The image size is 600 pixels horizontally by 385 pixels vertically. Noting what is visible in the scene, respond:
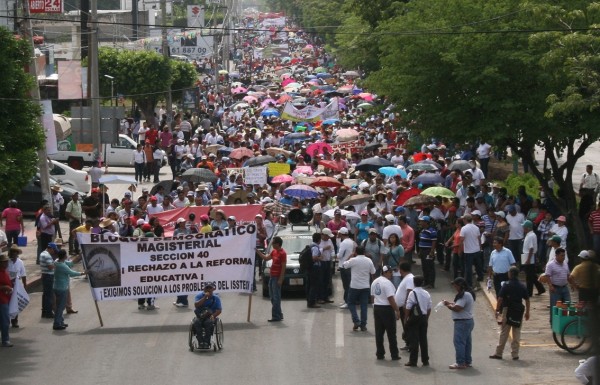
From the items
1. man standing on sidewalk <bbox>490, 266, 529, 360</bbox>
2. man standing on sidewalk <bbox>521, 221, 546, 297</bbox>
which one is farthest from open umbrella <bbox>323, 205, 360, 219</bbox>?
man standing on sidewalk <bbox>490, 266, 529, 360</bbox>

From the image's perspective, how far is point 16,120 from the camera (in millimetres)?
18625

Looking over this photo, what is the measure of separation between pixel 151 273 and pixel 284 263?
6.91 ft

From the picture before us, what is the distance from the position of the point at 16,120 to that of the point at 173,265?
3.60m

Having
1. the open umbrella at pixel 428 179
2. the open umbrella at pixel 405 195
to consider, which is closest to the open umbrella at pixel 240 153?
the open umbrella at pixel 428 179

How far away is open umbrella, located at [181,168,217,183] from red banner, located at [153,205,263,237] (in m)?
5.84

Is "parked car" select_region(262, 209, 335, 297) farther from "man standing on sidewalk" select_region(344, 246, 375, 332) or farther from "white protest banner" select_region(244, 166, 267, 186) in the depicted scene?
"white protest banner" select_region(244, 166, 267, 186)

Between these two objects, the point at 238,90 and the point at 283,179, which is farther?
the point at 238,90

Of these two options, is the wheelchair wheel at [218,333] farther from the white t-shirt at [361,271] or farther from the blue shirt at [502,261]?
the blue shirt at [502,261]

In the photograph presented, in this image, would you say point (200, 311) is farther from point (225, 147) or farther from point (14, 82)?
point (225, 147)

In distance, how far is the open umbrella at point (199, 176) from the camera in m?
30.1

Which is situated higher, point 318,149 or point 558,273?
point 318,149

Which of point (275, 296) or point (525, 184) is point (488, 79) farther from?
point (275, 296)

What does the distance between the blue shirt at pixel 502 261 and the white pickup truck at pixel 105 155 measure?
24222mm

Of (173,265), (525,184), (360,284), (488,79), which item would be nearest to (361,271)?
(360,284)
